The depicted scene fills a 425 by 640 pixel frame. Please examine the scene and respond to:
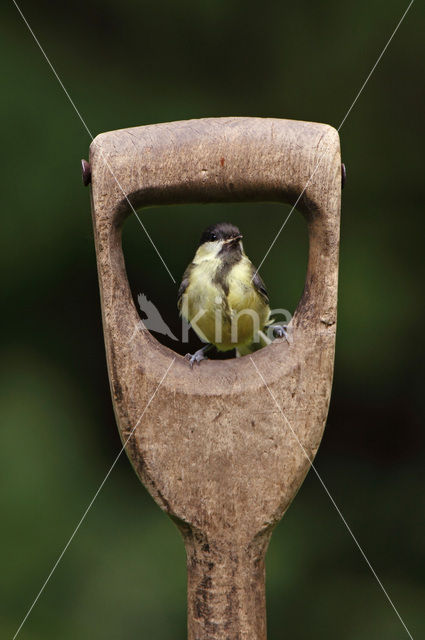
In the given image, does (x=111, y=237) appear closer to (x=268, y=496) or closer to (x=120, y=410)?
(x=120, y=410)

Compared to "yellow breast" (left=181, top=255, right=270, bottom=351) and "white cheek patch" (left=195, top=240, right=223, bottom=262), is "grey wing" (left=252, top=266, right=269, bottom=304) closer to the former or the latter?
"yellow breast" (left=181, top=255, right=270, bottom=351)

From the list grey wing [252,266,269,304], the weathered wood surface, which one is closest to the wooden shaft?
the weathered wood surface

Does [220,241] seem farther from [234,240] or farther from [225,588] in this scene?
[225,588]

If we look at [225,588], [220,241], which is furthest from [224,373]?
[220,241]

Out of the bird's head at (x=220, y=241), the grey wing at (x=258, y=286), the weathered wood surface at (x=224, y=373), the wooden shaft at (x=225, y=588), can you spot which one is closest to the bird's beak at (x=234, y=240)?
the bird's head at (x=220, y=241)

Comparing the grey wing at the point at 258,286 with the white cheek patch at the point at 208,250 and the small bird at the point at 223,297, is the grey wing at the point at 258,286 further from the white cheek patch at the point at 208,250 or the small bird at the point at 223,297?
the white cheek patch at the point at 208,250
